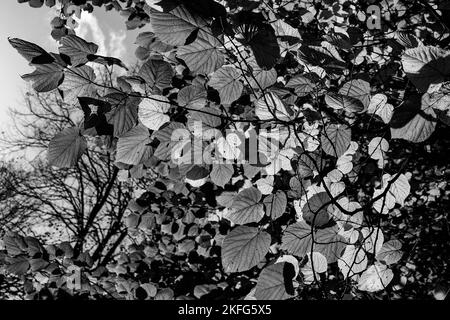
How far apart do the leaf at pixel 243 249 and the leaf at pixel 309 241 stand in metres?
0.14

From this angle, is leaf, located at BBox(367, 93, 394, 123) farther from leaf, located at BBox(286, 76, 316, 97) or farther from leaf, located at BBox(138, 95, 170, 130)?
leaf, located at BBox(138, 95, 170, 130)

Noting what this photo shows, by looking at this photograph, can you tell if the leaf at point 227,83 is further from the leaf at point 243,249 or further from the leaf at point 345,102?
the leaf at point 243,249

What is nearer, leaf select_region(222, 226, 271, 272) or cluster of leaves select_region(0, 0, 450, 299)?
cluster of leaves select_region(0, 0, 450, 299)

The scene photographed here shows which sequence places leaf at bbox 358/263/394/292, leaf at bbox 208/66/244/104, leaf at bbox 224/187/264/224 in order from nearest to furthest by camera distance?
leaf at bbox 208/66/244/104 → leaf at bbox 224/187/264/224 → leaf at bbox 358/263/394/292

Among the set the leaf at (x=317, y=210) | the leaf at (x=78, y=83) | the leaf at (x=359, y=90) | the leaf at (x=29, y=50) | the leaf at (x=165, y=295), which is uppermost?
the leaf at (x=359, y=90)

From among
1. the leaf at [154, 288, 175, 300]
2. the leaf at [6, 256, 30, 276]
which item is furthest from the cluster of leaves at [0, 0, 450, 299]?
the leaf at [6, 256, 30, 276]

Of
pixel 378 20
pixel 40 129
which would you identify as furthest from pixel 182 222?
pixel 40 129

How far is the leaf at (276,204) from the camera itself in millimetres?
1182

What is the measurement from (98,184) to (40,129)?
2653mm

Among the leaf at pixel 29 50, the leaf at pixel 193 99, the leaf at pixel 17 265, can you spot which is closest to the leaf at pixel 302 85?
the leaf at pixel 193 99

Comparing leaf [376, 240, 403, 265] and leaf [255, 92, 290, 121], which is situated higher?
leaf [255, 92, 290, 121]

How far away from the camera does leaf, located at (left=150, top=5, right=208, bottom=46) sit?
0.64 meters

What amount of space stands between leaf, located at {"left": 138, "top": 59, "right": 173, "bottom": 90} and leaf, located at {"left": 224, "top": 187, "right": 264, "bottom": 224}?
0.49m

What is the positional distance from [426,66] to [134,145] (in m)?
0.84
